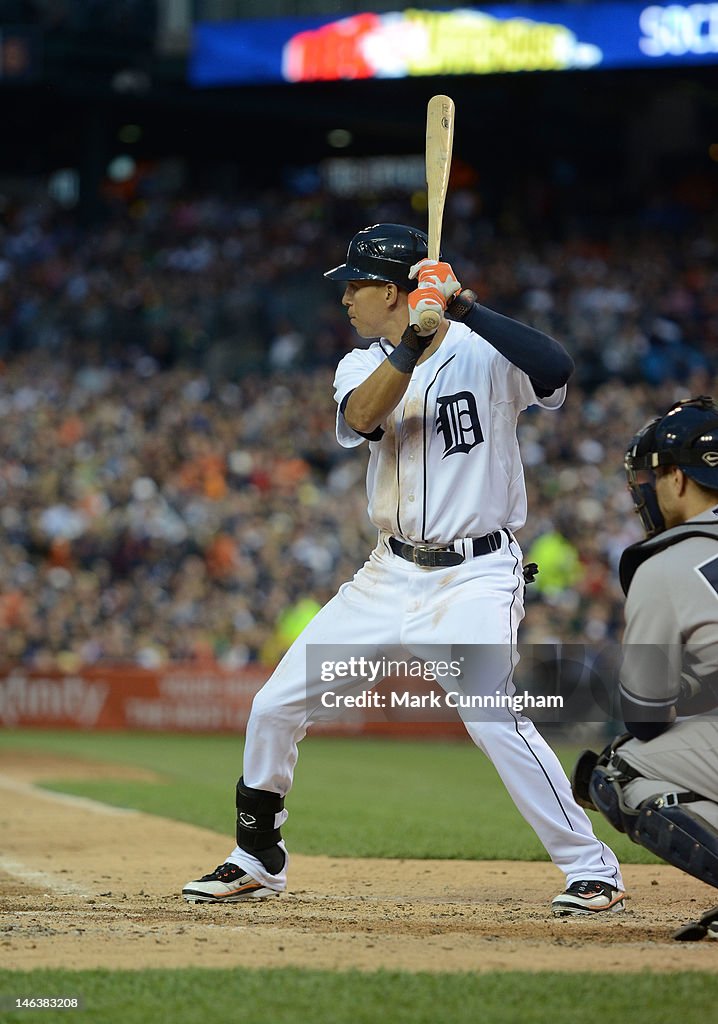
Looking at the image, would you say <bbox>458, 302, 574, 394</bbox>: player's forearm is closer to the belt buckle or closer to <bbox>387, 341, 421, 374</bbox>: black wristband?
<bbox>387, 341, 421, 374</bbox>: black wristband

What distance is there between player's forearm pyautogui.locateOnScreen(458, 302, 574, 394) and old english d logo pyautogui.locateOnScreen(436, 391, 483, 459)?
0.83 ft

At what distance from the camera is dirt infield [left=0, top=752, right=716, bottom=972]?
368cm

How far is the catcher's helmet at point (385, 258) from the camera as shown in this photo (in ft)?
15.3

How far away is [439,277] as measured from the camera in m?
4.23

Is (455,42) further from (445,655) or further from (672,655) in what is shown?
(672,655)

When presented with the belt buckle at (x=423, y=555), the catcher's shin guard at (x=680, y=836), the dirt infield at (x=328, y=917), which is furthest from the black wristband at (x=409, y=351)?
the dirt infield at (x=328, y=917)

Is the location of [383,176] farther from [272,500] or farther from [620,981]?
[620,981]

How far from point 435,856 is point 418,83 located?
15.1m

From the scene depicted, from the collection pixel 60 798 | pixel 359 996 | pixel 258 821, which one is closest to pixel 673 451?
pixel 359 996

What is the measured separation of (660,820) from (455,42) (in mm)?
15052

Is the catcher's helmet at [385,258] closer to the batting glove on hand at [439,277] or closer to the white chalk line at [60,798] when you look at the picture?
the batting glove on hand at [439,277]

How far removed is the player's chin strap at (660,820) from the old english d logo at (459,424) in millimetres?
1003

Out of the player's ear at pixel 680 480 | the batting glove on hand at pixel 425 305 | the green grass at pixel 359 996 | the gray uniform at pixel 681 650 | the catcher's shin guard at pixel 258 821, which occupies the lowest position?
the green grass at pixel 359 996

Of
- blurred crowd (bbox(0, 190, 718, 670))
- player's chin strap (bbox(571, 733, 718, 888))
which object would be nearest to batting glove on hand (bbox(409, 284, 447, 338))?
player's chin strap (bbox(571, 733, 718, 888))
